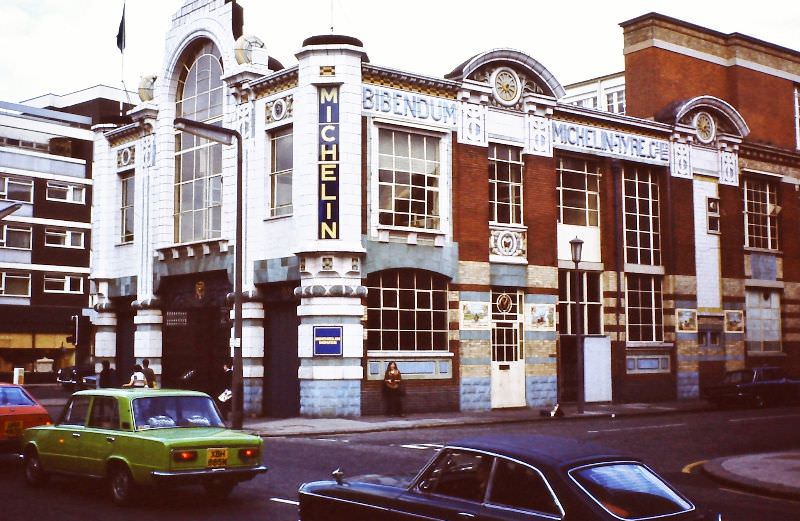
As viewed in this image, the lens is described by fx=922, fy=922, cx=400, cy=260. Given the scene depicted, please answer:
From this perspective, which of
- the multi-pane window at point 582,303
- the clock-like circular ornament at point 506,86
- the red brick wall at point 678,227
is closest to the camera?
the clock-like circular ornament at point 506,86

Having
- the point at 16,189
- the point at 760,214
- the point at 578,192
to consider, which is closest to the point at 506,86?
the point at 578,192

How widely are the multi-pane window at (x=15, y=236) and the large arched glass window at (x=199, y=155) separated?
28.5m

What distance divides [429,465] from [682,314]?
29.0 m

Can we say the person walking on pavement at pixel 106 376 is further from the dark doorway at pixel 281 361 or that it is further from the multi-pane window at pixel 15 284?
the multi-pane window at pixel 15 284

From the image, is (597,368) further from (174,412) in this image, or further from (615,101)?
(615,101)

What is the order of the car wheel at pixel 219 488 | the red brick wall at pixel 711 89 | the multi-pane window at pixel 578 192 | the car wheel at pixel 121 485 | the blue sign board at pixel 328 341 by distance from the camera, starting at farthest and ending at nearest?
the red brick wall at pixel 711 89 → the multi-pane window at pixel 578 192 → the blue sign board at pixel 328 341 → the car wheel at pixel 219 488 → the car wheel at pixel 121 485

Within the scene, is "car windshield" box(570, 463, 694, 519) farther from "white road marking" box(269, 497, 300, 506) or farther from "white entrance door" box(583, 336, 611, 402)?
"white entrance door" box(583, 336, 611, 402)

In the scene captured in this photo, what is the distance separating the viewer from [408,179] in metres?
28.1

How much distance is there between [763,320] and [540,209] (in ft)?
42.0

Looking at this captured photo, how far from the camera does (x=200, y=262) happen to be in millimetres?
31062

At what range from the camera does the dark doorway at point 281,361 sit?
89.2 feet

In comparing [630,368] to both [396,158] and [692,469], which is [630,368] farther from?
[692,469]

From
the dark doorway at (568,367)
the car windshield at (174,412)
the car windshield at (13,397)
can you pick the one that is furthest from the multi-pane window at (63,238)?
the car windshield at (174,412)

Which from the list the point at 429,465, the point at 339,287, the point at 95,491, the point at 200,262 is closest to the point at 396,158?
the point at 339,287
